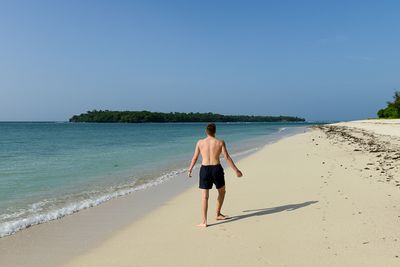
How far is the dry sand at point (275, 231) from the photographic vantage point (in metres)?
4.88

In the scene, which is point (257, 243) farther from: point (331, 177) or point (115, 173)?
point (115, 173)

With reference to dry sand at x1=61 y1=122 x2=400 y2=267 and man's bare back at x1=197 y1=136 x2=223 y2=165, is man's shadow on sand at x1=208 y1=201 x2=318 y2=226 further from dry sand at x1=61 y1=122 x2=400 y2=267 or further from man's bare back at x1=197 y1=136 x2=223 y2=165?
man's bare back at x1=197 y1=136 x2=223 y2=165

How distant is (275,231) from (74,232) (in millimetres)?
3593

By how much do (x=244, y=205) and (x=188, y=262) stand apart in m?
3.51

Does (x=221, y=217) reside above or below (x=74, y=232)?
above

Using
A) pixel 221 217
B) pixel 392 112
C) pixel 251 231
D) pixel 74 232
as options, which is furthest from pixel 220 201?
pixel 392 112

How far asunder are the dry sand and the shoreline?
0.31 m

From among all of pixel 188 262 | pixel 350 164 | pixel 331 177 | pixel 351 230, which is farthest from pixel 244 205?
pixel 350 164

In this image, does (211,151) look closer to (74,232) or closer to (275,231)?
(275,231)

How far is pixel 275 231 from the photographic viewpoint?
6.05 meters

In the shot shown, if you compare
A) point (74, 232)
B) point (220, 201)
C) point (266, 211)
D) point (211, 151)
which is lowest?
point (74, 232)

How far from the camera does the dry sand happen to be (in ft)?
16.0

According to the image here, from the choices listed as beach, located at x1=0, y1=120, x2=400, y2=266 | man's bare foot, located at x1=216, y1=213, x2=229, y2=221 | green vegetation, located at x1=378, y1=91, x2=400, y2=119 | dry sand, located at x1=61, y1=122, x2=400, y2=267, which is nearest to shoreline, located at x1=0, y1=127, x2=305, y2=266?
beach, located at x1=0, y1=120, x2=400, y2=266

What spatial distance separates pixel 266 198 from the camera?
28.7ft
